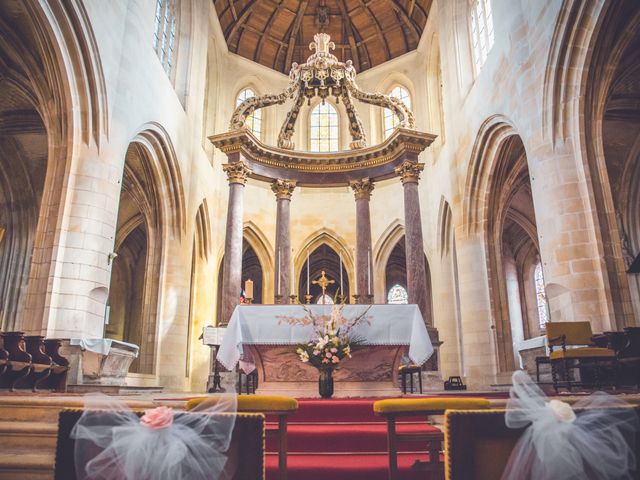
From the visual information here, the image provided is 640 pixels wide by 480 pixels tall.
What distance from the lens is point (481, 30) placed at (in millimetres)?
12891

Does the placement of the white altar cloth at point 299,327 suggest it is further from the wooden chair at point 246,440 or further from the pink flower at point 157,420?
the pink flower at point 157,420

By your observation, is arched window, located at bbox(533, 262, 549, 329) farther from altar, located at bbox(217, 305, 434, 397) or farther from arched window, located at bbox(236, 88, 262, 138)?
altar, located at bbox(217, 305, 434, 397)

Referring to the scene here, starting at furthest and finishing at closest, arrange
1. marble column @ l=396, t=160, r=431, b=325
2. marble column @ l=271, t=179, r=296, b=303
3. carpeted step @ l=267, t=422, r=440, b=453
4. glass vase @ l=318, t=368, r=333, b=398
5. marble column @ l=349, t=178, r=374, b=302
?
1. marble column @ l=271, t=179, r=296, b=303
2. marble column @ l=349, t=178, r=374, b=302
3. marble column @ l=396, t=160, r=431, b=325
4. glass vase @ l=318, t=368, r=333, b=398
5. carpeted step @ l=267, t=422, r=440, b=453

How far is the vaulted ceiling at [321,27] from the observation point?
56.7 ft

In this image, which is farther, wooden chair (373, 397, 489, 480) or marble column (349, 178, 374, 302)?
marble column (349, 178, 374, 302)

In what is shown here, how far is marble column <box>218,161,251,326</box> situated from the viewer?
10.6m

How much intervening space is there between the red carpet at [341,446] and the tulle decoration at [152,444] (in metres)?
1.31

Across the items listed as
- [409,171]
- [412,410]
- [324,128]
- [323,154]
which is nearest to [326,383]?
[412,410]

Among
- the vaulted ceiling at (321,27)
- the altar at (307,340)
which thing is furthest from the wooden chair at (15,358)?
the vaulted ceiling at (321,27)

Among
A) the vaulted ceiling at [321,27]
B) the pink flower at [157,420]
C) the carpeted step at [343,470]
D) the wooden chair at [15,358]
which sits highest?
the vaulted ceiling at [321,27]

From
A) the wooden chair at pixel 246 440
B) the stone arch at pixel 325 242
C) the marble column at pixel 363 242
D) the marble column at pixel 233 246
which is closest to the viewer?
the wooden chair at pixel 246 440

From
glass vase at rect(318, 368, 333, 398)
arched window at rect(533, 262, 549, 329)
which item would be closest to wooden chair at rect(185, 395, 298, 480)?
glass vase at rect(318, 368, 333, 398)

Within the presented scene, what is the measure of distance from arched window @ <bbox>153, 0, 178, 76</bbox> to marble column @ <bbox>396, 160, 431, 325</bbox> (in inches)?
249

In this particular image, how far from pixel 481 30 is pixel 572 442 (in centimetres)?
1275
